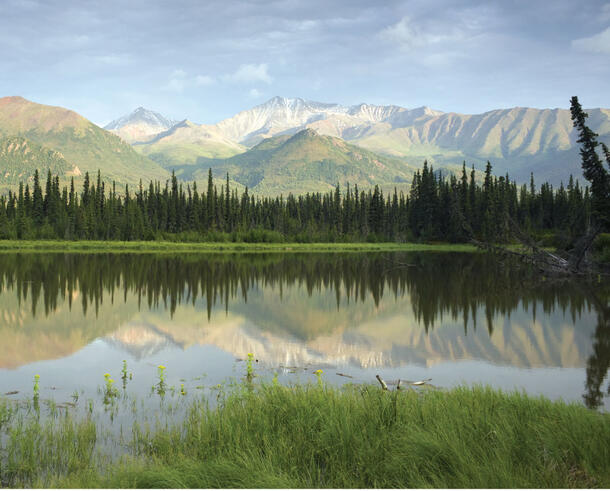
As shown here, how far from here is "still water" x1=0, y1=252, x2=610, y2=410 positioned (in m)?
17.2

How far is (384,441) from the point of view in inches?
365

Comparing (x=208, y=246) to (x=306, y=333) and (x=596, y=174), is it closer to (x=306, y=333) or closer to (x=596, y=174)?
(x=306, y=333)

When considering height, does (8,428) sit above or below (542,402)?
below

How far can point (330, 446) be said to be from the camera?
9.20m

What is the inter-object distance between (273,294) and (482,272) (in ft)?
90.0

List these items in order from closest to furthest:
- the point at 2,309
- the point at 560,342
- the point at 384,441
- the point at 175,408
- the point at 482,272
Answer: the point at 384,441
the point at 175,408
the point at 560,342
the point at 2,309
the point at 482,272

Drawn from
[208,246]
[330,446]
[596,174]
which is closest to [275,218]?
[208,246]

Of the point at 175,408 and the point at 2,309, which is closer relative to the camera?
the point at 175,408

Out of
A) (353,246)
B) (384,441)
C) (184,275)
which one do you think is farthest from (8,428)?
(353,246)

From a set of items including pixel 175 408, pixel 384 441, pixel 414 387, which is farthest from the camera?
pixel 414 387

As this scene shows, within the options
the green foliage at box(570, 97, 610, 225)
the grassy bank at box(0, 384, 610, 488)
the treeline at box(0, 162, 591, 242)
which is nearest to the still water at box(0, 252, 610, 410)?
the grassy bank at box(0, 384, 610, 488)

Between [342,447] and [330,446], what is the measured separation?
22cm

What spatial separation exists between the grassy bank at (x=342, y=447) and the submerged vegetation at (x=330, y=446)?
3cm

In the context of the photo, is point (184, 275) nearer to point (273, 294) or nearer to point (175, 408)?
point (273, 294)
